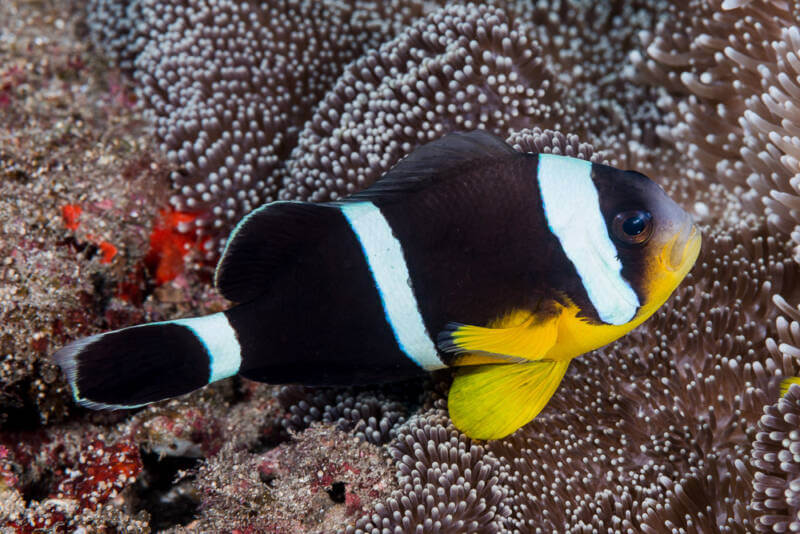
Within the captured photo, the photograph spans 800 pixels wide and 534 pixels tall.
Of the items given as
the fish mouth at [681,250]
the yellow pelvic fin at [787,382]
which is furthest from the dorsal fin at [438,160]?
the yellow pelvic fin at [787,382]

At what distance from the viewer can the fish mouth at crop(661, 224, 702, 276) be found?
139cm

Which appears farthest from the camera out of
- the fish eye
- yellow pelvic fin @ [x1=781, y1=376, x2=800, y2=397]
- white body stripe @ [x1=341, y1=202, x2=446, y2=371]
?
yellow pelvic fin @ [x1=781, y1=376, x2=800, y2=397]

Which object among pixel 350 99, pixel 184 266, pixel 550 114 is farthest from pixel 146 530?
pixel 550 114

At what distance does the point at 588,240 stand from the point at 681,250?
21 centimetres

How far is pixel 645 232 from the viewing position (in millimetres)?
1361

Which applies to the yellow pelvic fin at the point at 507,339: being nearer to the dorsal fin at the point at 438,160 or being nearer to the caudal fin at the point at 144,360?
A: the dorsal fin at the point at 438,160

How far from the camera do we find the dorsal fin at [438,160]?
1527 millimetres

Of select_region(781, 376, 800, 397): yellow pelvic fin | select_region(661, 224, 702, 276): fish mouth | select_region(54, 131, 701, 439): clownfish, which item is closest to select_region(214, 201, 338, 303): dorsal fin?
select_region(54, 131, 701, 439): clownfish

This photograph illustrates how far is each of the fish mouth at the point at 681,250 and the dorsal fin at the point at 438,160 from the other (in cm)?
42

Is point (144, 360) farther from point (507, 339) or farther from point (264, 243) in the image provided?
point (507, 339)

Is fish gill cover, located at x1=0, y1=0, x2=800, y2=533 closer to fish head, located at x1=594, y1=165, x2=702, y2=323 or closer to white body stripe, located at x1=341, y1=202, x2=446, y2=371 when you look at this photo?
white body stripe, located at x1=341, y1=202, x2=446, y2=371

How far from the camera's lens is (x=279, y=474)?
1.75 m

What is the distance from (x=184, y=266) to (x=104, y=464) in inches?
33.9

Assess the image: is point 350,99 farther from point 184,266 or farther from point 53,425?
point 53,425
